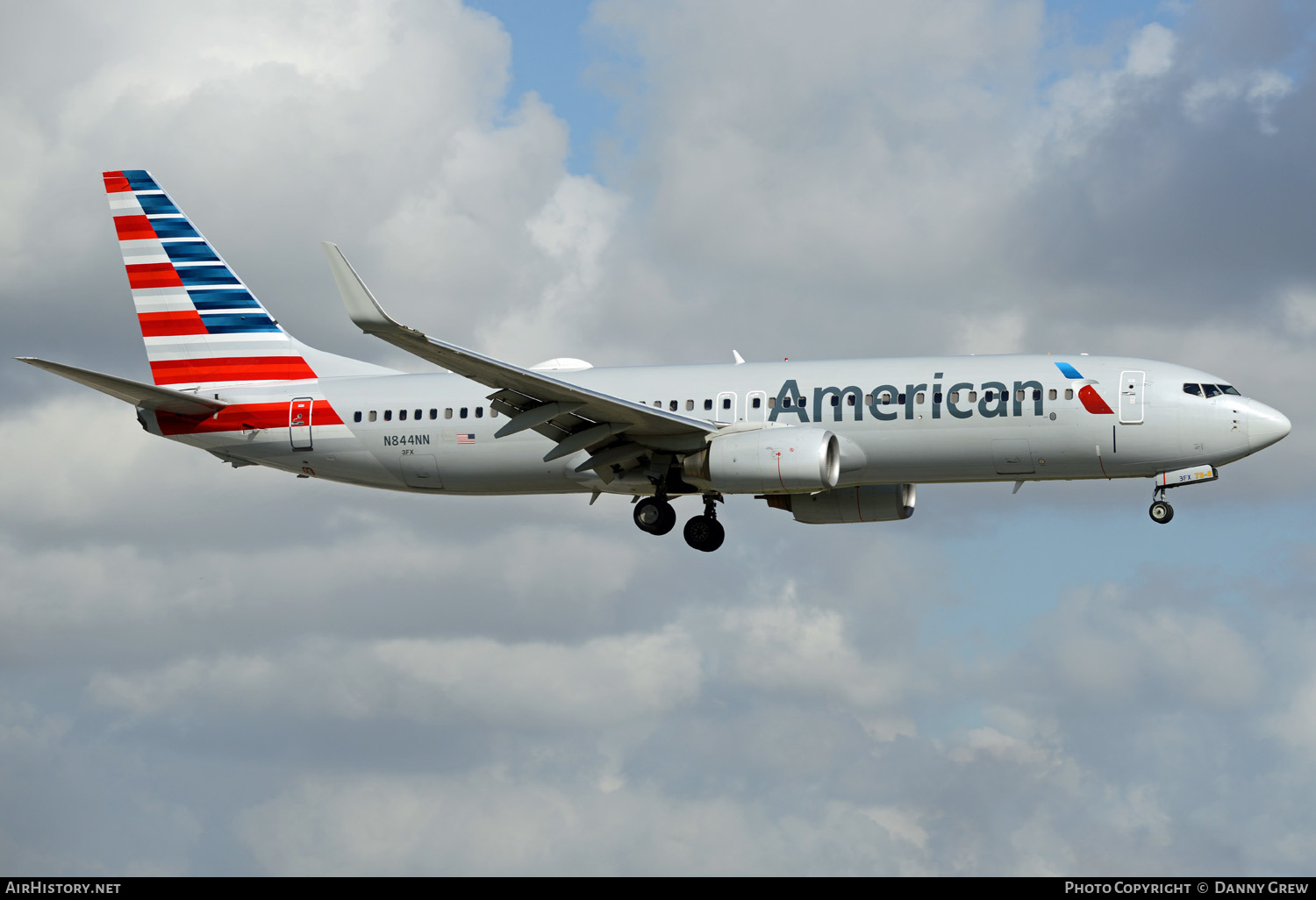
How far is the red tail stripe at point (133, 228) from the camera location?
5091 cm

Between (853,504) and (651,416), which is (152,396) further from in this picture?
(853,504)

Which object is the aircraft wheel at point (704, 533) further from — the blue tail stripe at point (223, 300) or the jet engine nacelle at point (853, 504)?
the blue tail stripe at point (223, 300)

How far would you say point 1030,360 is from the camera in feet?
135

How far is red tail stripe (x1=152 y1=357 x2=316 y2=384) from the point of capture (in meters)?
48.1

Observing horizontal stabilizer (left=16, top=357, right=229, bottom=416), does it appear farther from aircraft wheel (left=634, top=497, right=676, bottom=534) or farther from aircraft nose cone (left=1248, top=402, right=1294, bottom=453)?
aircraft nose cone (left=1248, top=402, right=1294, bottom=453)

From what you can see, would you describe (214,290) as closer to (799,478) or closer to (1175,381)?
(799,478)

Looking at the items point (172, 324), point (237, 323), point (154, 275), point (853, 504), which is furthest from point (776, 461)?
point (154, 275)

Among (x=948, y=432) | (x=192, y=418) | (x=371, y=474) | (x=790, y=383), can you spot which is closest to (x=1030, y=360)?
(x=948, y=432)

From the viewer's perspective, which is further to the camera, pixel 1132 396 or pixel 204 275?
pixel 204 275

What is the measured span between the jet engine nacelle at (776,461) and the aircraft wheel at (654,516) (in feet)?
10.9

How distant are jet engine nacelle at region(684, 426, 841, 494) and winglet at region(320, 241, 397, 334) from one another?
401 inches

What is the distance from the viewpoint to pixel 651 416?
4022 cm

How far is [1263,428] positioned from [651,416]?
51.9ft

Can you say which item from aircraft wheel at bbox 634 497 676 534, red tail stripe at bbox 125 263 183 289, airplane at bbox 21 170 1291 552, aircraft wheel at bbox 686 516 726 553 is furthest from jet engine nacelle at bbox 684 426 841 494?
red tail stripe at bbox 125 263 183 289
